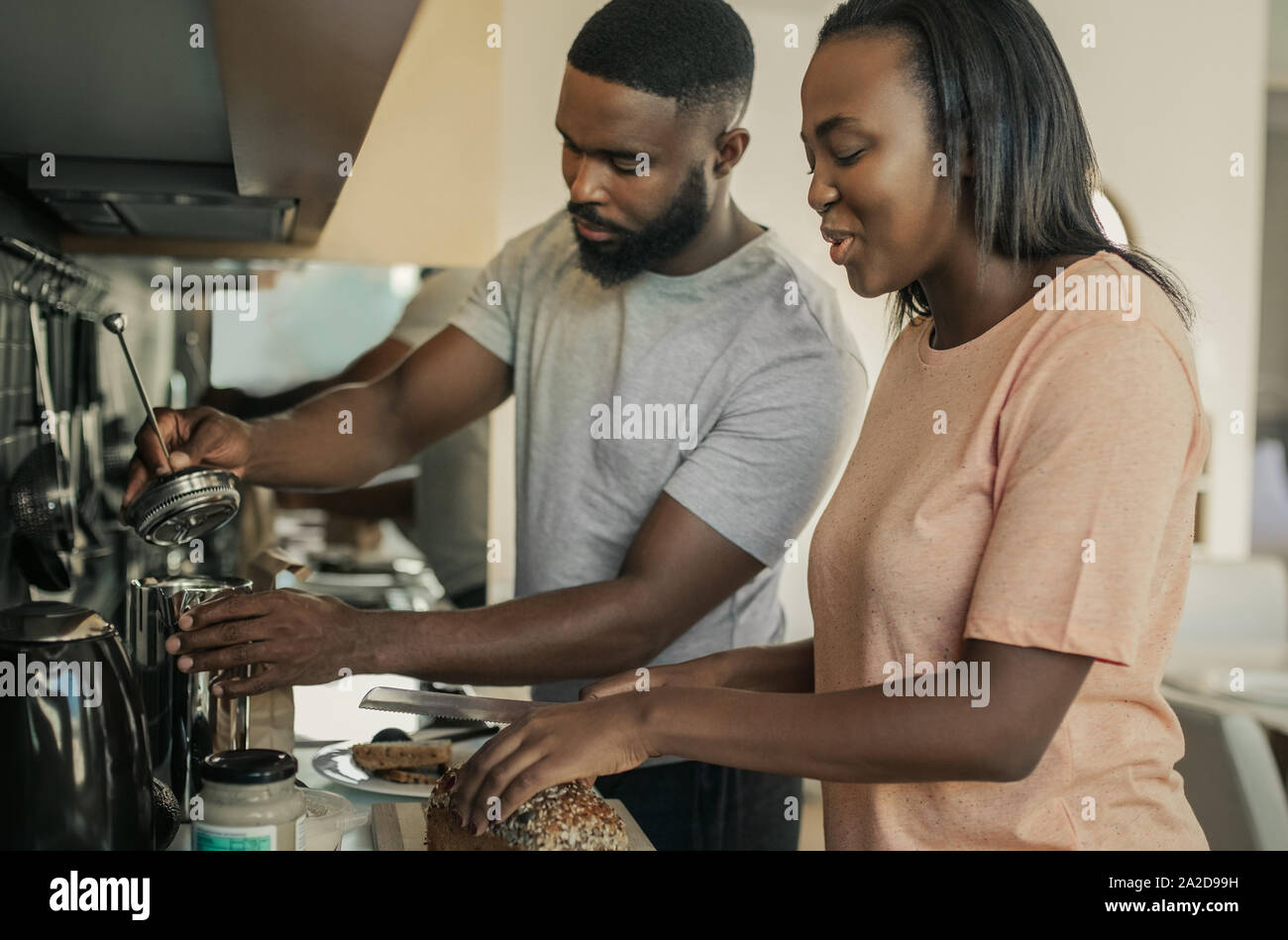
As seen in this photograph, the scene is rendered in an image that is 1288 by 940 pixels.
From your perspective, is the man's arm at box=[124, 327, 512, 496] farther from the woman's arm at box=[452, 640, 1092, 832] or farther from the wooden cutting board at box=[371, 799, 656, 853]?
the woman's arm at box=[452, 640, 1092, 832]

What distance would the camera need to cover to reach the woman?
2.38ft

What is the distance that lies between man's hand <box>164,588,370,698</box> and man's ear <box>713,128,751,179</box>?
678 millimetres

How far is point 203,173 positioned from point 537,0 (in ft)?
6.21

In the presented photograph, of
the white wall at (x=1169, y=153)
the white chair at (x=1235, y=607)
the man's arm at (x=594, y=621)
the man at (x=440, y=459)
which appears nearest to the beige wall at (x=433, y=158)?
the man at (x=440, y=459)

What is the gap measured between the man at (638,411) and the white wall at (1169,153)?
1972mm

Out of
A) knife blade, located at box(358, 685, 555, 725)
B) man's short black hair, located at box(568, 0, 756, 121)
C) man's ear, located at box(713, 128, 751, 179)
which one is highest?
man's short black hair, located at box(568, 0, 756, 121)

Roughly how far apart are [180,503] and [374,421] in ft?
1.85

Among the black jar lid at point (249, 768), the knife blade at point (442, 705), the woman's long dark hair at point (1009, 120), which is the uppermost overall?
the woman's long dark hair at point (1009, 120)

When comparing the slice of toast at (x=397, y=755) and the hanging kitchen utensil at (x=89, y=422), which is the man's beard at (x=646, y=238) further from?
the hanging kitchen utensil at (x=89, y=422)

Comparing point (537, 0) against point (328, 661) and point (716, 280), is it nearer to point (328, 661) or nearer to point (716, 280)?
point (716, 280)

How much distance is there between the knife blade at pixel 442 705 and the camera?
913 millimetres

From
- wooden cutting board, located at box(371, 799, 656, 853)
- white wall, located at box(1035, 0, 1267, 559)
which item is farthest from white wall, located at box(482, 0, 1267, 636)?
wooden cutting board, located at box(371, 799, 656, 853)

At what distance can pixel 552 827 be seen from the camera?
85 cm
